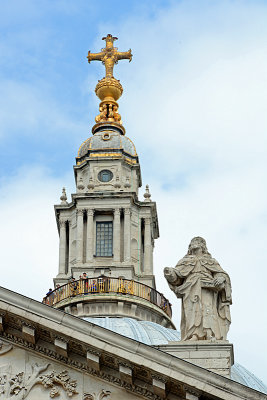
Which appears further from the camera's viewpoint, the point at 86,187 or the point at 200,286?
the point at 86,187

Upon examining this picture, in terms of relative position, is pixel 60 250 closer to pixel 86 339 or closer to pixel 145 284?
pixel 145 284

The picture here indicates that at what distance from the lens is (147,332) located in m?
59.6

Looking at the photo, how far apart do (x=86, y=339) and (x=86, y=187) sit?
41425 mm

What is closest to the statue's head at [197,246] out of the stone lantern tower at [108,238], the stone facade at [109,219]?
the stone lantern tower at [108,238]

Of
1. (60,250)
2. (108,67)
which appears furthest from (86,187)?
(108,67)

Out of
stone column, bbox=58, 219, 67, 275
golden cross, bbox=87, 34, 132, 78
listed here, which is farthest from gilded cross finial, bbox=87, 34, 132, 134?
stone column, bbox=58, 219, 67, 275

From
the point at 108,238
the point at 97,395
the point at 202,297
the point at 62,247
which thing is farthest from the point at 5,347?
the point at 62,247

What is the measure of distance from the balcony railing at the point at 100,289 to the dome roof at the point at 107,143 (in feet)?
29.6

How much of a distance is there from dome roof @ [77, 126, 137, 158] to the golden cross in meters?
4.68

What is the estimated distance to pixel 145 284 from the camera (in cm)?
6956

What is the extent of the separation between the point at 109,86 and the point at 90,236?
1214 centimetres

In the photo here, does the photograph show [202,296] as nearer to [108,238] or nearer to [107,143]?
[108,238]

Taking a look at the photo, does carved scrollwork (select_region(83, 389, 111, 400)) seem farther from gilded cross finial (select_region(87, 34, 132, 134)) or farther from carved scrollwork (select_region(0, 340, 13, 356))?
gilded cross finial (select_region(87, 34, 132, 134))

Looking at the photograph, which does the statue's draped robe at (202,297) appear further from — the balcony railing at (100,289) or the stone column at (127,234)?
the stone column at (127,234)
